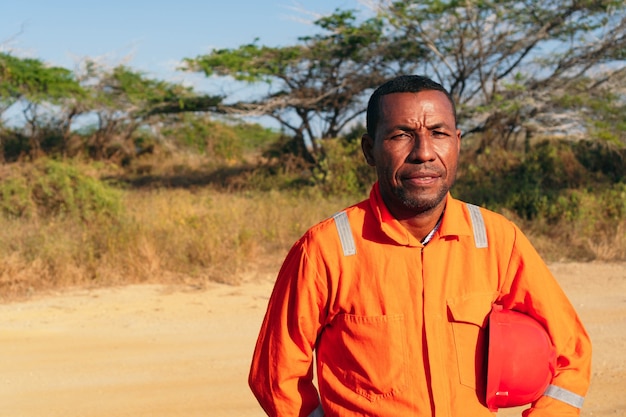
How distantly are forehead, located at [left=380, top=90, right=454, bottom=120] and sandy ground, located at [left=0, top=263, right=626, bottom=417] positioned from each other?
8.11 feet

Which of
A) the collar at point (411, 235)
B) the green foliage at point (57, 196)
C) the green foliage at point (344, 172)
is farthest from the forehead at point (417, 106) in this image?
the green foliage at point (344, 172)

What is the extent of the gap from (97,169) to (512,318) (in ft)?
63.7

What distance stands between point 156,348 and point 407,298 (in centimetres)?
370

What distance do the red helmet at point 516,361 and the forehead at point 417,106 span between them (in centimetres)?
49

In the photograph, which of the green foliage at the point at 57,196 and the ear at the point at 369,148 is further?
the green foliage at the point at 57,196

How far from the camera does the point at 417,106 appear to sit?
1.91m

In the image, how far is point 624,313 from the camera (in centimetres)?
603

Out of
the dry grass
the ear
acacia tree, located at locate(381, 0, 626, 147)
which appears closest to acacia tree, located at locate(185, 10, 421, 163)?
acacia tree, located at locate(381, 0, 626, 147)

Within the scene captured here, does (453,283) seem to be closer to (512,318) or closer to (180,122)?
(512,318)

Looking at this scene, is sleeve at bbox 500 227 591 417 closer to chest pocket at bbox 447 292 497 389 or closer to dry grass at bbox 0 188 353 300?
chest pocket at bbox 447 292 497 389

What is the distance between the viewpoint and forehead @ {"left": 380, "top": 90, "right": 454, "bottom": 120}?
1909 millimetres

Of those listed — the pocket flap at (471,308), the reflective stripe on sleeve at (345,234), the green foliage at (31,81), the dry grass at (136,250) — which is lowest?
the dry grass at (136,250)

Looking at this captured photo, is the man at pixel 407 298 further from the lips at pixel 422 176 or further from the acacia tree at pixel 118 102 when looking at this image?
the acacia tree at pixel 118 102

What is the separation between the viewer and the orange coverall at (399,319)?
6.02ft
